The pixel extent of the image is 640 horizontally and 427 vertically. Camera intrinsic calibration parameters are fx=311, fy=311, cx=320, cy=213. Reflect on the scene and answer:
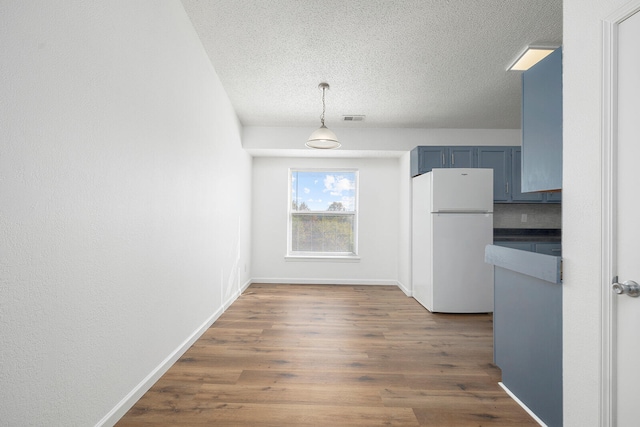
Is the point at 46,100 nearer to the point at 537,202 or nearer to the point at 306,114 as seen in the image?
the point at 306,114

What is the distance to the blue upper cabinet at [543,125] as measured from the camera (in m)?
1.79

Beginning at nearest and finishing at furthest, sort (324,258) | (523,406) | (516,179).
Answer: (523,406) → (516,179) → (324,258)

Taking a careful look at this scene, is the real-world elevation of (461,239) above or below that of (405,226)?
below

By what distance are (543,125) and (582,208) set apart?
741 millimetres

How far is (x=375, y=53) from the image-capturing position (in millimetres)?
3139

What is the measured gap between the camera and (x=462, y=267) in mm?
3932

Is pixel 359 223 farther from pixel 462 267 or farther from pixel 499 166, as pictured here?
pixel 499 166

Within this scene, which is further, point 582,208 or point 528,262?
point 528,262

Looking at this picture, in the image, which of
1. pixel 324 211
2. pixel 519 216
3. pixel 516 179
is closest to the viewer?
pixel 516 179

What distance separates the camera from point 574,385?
57.6 inches

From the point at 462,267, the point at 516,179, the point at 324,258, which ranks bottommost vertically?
the point at 324,258

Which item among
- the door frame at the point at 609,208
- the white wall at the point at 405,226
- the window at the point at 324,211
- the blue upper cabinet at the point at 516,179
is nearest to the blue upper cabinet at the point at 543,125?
the door frame at the point at 609,208

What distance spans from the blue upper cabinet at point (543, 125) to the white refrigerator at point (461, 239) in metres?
1.86

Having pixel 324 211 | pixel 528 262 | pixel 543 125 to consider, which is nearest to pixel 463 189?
pixel 543 125
